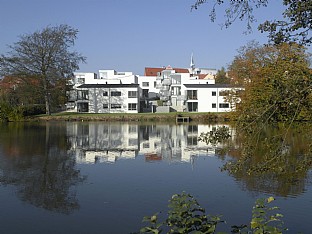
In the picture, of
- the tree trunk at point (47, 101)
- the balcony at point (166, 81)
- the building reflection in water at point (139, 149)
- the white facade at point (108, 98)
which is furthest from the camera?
the balcony at point (166, 81)

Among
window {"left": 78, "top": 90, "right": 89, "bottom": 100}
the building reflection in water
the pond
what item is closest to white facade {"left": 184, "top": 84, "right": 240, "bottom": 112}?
window {"left": 78, "top": 90, "right": 89, "bottom": 100}

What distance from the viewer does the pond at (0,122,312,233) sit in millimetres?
8500

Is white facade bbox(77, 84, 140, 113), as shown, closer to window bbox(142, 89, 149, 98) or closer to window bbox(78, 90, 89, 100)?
window bbox(78, 90, 89, 100)

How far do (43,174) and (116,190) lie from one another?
3650 mm

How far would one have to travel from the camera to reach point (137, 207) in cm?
947

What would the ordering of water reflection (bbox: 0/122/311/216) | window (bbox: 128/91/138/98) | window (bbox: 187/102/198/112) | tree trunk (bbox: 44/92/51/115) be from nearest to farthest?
water reflection (bbox: 0/122/311/216) < tree trunk (bbox: 44/92/51/115) < window (bbox: 128/91/138/98) < window (bbox: 187/102/198/112)

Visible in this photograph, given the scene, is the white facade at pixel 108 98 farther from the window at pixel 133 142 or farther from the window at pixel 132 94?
the window at pixel 133 142

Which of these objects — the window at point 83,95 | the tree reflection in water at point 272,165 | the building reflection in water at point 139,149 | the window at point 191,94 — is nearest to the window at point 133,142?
the building reflection in water at point 139,149

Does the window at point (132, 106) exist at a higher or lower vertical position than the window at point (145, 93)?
lower

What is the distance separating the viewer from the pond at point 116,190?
8.50 metres

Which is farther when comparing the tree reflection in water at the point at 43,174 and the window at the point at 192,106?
the window at the point at 192,106

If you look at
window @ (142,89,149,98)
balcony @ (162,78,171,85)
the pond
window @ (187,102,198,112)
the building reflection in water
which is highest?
balcony @ (162,78,171,85)

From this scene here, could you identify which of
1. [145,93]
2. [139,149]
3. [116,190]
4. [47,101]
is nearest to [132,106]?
[145,93]

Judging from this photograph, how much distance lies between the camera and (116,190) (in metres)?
11.3
